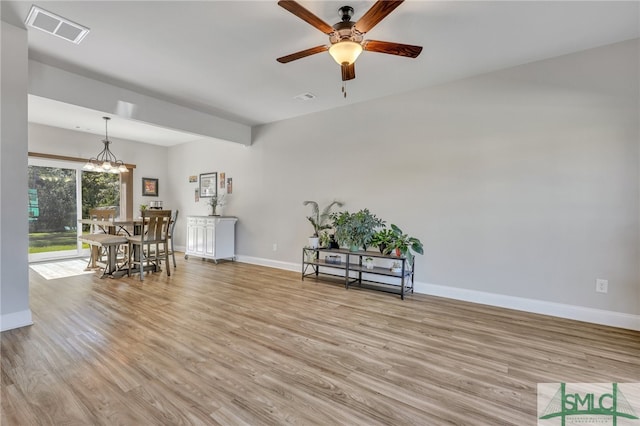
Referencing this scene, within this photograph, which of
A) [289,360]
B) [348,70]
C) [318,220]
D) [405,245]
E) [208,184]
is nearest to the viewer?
[289,360]

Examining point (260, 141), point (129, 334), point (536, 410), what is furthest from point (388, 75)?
point (129, 334)

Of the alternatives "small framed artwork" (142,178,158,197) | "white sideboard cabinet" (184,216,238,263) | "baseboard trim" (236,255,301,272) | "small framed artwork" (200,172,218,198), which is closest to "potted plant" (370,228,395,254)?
"baseboard trim" (236,255,301,272)

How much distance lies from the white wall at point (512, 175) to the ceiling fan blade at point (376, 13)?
2.00 metres

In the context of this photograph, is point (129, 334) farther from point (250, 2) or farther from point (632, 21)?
point (632, 21)

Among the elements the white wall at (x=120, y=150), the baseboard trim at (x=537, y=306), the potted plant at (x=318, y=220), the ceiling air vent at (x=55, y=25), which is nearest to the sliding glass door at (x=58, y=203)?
the white wall at (x=120, y=150)

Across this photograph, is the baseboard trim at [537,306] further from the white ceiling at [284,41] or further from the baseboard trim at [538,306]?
the white ceiling at [284,41]

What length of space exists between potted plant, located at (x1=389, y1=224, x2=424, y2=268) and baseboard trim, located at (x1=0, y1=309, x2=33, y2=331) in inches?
145

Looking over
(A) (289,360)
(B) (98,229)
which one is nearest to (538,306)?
(A) (289,360)

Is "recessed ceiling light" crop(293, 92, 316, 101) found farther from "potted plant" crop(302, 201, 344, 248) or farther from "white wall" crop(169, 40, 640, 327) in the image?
"potted plant" crop(302, 201, 344, 248)

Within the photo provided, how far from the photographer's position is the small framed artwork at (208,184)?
A: 20.8 feet

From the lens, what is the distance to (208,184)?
6.50m

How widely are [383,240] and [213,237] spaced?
3345 mm

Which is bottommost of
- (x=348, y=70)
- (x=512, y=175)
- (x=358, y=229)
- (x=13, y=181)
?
(x=358, y=229)

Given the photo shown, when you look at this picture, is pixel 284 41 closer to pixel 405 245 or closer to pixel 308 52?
pixel 308 52
